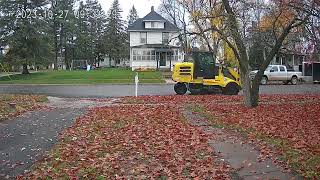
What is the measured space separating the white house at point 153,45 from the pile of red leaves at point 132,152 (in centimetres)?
5595

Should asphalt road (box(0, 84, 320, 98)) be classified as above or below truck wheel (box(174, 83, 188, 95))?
below

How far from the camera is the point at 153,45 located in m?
71.4

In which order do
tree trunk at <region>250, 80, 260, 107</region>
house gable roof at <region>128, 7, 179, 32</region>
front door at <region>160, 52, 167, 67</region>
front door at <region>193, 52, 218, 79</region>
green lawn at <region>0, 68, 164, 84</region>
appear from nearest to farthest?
tree trunk at <region>250, 80, 260, 107</region>
front door at <region>193, 52, 218, 79</region>
green lawn at <region>0, 68, 164, 84</region>
front door at <region>160, 52, 167, 67</region>
house gable roof at <region>128, 7, 179, 32</region>

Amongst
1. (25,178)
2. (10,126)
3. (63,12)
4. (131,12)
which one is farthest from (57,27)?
(25,178)

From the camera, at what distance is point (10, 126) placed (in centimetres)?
1338

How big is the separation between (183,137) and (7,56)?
1824 inches

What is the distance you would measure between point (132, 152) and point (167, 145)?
3.49 feet

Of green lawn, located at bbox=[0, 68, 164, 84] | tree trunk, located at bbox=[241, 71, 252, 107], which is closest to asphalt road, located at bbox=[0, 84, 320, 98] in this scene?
green lawn, located at bbox=[0, 68, 164, 84]

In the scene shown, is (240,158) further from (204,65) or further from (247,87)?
(204,65)

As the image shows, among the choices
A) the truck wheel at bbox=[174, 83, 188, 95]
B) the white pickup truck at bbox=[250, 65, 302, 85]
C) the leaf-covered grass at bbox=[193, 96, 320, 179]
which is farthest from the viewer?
the white pickup truck at bbox=[250, 65, 302, 85]

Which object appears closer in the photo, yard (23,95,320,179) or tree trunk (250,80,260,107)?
yard (23,95,320,179)

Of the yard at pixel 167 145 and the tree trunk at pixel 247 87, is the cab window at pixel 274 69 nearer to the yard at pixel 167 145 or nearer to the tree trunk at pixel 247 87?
the tree trunk at pixel 247 87

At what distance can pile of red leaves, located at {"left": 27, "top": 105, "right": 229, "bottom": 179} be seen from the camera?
7328 millimetres

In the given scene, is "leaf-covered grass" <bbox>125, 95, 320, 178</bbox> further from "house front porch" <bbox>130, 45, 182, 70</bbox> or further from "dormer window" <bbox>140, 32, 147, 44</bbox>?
"dormer window" <bbox>140, 32, 147, 44</bbox>
